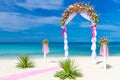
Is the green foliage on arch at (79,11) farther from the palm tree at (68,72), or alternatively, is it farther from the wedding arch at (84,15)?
the palm tree at (68,72)

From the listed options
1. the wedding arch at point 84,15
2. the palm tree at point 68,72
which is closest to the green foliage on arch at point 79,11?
the wedding arch at point 84,15

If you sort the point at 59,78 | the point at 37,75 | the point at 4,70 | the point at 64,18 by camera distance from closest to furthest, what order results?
1. the point at 59,78
2. the point at 37,75
3. the point at 4,70
4. the point at 64,18

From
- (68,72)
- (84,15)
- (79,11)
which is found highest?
(79,11)

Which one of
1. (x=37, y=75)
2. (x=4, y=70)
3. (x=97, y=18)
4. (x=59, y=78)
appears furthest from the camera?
(x=97, y=18)

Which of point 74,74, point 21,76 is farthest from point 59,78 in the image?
point 21,76

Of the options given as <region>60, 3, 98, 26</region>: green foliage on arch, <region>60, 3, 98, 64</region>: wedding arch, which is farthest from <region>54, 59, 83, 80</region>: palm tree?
<region>60, 3, 98, 26</region>: green foliage on arch

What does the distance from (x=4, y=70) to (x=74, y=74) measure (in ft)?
15.9

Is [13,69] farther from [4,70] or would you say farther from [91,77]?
[91,77]

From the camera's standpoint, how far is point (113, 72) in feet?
64.2

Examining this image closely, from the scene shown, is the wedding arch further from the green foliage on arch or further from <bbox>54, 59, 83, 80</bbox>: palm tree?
<bbox>54, 59, 83, 80</bbox>: palm tree

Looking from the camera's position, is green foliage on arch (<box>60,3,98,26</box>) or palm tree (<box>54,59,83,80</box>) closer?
palm tree (<box>54,59,83,80</box>)

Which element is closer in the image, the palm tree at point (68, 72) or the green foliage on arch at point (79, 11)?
the palm tree at point (68, 72)

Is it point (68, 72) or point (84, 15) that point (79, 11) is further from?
point (68, 72)

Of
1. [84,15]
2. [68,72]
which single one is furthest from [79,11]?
[68,72]
